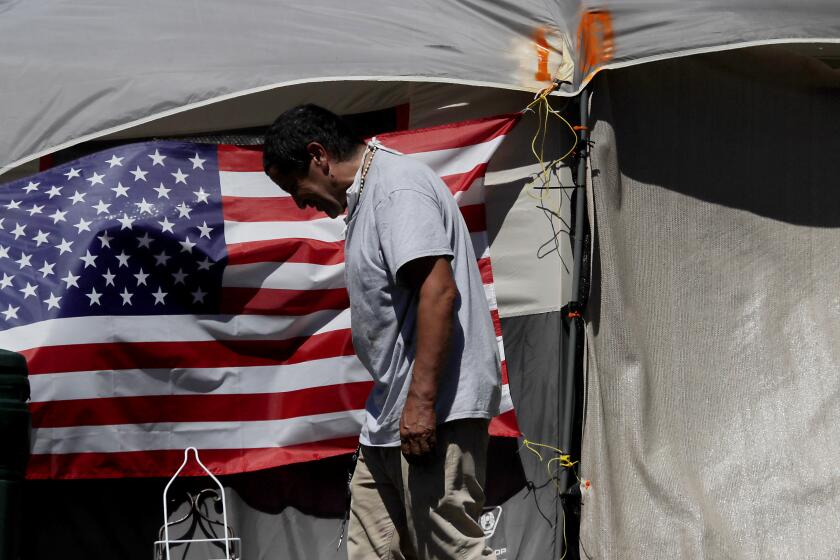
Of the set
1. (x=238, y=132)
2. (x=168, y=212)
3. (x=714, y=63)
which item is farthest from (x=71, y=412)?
(x=714, y=63)

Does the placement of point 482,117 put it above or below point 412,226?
above

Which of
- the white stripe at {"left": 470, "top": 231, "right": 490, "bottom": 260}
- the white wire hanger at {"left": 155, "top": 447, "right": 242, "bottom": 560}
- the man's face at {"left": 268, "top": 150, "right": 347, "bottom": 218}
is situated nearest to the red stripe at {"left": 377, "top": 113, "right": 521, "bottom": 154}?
the white stripe at {"left": 470, "top": 231, "right": 490, "bottom": 260}

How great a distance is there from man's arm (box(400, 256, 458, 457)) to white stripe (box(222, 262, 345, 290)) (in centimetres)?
147

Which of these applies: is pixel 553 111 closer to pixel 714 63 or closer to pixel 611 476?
pixel 714 63

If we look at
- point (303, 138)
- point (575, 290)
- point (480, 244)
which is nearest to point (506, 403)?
point (575, 290)

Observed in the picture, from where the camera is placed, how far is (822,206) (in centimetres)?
436

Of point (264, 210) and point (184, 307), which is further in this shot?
point (264, 210)

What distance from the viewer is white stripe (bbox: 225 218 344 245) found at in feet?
13.9

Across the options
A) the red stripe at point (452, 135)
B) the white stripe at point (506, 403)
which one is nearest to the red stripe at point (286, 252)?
the red stripe at point (452, 135)

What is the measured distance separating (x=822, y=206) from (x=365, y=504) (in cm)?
239

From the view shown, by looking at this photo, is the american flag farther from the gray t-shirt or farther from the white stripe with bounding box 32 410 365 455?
the gray t-shirt

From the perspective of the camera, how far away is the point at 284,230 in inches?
169

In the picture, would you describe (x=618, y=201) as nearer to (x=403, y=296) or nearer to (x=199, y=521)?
(x=403, y=296)

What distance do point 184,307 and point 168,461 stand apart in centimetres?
61
